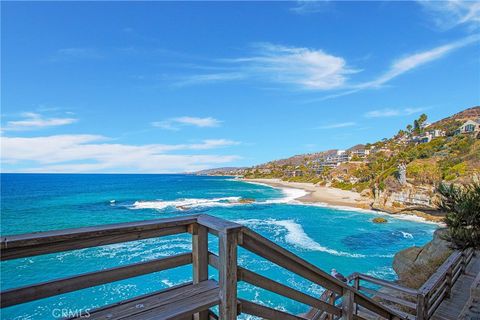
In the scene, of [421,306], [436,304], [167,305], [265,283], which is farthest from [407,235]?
[167,305]

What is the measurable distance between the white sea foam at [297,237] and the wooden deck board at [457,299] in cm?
1282

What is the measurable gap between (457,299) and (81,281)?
24.8ft

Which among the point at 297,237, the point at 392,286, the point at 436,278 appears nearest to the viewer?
the point at 392,286

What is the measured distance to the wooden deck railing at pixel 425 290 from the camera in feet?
14.8

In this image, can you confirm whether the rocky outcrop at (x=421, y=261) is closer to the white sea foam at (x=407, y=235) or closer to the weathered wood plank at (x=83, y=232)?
the weathered wood plank at (x=83, y=232)

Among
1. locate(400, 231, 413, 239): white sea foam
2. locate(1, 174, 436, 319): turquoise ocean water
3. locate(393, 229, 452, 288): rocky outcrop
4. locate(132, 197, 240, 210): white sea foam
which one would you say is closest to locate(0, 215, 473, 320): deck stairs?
locate(1, 174, 436, 319): turquoise ocean water

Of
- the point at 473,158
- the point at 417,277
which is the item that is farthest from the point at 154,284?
the point at 473,158

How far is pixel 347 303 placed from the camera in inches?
106

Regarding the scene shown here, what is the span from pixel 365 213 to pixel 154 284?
30721mm

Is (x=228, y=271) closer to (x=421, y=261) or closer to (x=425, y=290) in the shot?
(x=425, y=290)

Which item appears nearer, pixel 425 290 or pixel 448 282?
pixel 425 290

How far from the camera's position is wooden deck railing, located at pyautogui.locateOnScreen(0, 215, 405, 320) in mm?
1376

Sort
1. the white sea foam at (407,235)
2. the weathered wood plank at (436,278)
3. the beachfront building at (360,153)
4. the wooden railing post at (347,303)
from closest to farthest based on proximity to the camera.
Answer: the wooden railing post at (347,303)
the weathered wood plank at (436,278)
the white sea foam at (407,235)
the beachfront building at (360,153)

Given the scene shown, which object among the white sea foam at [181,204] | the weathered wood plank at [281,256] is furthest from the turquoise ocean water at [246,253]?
the white sea foam at [181,204]
